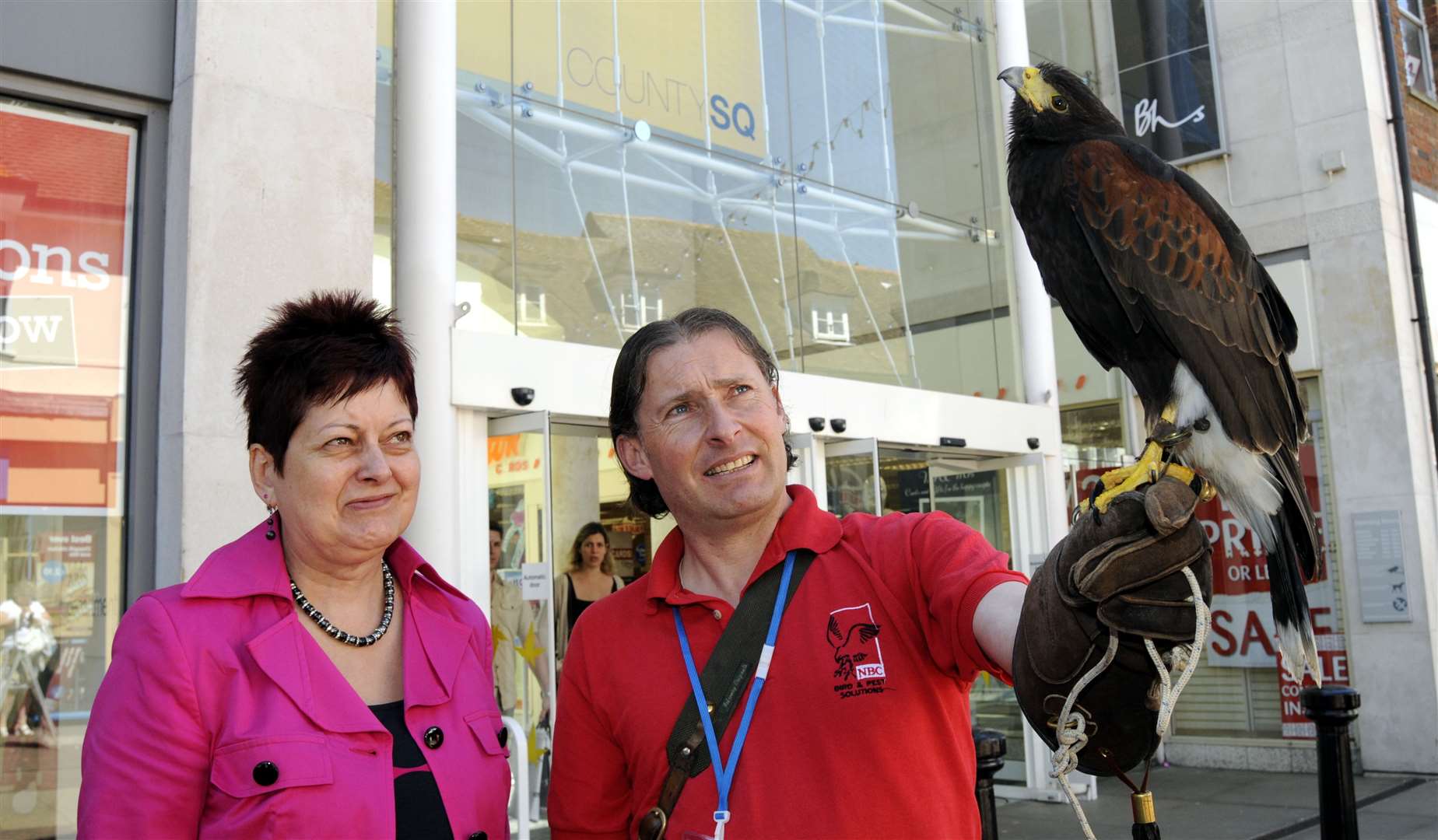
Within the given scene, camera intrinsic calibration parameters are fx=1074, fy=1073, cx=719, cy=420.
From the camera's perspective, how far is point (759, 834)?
1681mm

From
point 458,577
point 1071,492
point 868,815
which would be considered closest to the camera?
point 868,815

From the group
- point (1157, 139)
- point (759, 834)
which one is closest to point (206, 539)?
point (759, 834)

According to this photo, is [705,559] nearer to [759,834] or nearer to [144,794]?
[759,834]

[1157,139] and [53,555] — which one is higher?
[1157,139]

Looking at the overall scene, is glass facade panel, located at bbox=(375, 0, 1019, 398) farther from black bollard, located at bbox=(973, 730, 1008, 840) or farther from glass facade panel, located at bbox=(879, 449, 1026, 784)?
black bollard, located at bbox=(973, 730, 1008, 840)

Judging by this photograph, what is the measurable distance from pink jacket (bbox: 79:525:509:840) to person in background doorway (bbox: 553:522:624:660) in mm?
5453

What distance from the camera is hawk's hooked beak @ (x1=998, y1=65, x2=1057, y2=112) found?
2553 mm

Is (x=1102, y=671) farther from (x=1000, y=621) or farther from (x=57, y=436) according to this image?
(x=57, y=436)

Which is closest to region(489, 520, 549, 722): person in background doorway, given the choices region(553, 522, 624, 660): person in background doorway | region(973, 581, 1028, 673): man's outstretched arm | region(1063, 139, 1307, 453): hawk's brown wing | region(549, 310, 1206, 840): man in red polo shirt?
region(553, 522, 624, 660): person in background doorway

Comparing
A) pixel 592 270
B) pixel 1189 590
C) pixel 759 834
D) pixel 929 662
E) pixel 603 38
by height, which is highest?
pixel 603 38

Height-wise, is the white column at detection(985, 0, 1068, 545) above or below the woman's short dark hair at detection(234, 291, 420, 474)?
above

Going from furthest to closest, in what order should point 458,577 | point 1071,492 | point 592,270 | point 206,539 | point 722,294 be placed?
point 1071,492 < point 722,294 < point 592,270 < point 458,577 < point 206,539

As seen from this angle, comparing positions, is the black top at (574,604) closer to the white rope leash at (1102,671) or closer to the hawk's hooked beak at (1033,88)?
the hawk's hooked beak at (1033,88)

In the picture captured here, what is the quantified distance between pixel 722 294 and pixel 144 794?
6.50 meters
